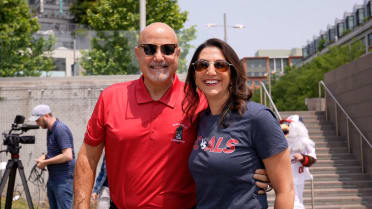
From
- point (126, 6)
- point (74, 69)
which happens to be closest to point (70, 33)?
point (74, 69)

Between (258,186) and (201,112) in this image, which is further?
(201,112)

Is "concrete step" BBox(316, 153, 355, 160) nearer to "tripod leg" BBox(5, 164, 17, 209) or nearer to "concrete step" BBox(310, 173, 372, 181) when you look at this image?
"concrete step" BBox(310, 173, 372, 181)

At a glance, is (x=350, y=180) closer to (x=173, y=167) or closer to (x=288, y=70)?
(x=173, y=167)

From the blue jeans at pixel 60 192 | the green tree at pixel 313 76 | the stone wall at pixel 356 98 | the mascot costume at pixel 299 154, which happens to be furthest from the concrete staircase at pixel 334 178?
the green tree at pixel 313 76

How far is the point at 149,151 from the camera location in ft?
9.16

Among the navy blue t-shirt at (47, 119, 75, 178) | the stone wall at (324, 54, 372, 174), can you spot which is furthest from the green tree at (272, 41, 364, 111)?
the navy blue t-shirt at (47, 119, 75, 178)

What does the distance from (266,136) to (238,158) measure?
18cm

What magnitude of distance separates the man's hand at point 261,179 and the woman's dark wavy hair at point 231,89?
0.30 metres

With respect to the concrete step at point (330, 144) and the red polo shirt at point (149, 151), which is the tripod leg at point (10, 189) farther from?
the concrete step at point (330, 144)

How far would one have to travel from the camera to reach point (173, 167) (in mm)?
2770

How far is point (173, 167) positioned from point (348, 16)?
2662 inches

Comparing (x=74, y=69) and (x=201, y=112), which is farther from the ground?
(x=74, y=69)

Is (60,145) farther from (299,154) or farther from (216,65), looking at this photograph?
(216,65)

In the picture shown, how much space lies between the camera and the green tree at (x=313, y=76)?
3359 cm
